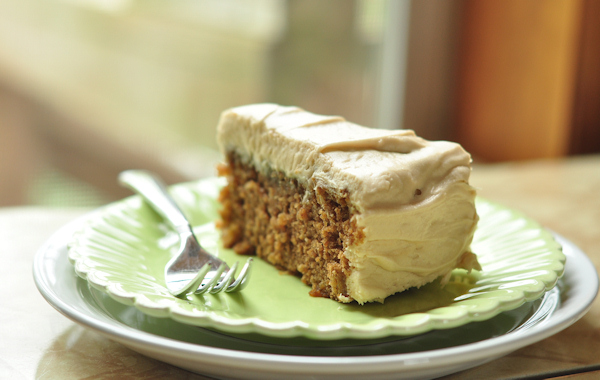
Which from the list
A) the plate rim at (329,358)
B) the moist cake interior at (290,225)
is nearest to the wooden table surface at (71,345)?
the plate rim at (329,358)

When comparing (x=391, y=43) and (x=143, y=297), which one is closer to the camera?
(x=143, y=297)

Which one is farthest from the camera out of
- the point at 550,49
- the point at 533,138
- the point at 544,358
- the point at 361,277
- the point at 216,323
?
the point at 533,138

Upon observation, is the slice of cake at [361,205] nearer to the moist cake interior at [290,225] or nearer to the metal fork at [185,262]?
A: the moist cake interior at [290,225]

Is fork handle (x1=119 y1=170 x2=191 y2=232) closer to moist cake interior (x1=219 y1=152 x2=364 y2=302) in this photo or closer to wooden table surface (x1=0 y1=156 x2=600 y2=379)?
moist cake interior (x1=219 y1=152 x2=364 y2=302)

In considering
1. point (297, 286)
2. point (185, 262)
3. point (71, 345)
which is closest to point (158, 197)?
point (185, 262)

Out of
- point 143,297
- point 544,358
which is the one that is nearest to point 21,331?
point 143,297

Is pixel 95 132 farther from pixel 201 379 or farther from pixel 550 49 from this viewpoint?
pixel 201 379

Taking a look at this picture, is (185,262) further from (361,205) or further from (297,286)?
(361,205)
